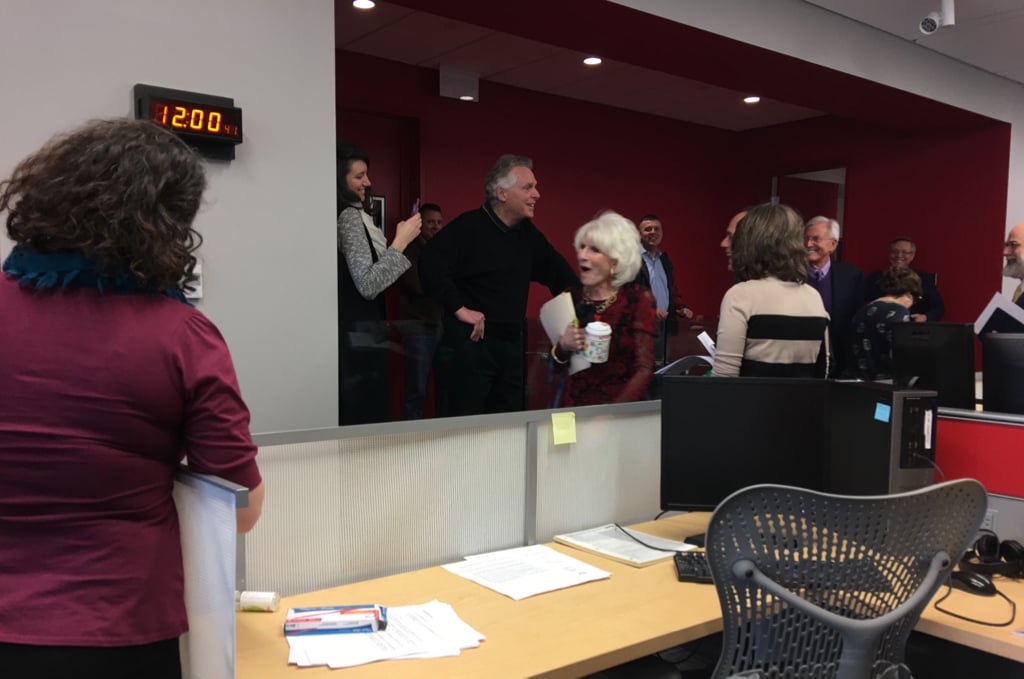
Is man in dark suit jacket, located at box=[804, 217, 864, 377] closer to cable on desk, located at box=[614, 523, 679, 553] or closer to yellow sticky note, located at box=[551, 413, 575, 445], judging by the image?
cable on desk, located at box=[614, 523, 679, 553]

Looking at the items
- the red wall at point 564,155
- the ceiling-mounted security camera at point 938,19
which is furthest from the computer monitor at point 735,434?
the red wall at point 564,155

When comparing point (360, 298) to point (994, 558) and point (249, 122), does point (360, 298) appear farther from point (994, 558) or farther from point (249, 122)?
point (994, 558)

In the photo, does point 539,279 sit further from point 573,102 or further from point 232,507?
point 573,102

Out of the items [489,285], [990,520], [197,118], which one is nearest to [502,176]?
[489,285]

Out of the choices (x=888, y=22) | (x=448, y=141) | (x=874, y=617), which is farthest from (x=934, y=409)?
(x=448, y=141)

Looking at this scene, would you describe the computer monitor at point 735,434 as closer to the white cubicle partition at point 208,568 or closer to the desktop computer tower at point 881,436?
the desktop computer tower at point 881,436

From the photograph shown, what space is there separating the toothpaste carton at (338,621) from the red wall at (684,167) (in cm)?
415

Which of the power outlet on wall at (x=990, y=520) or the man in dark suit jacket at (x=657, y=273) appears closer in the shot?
the power outlet on wall at (x=990, y=520)

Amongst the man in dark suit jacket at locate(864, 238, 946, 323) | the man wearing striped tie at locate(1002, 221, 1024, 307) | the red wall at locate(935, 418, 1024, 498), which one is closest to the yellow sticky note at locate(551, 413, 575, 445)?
the red wall at locate(935, 418, 1024, 498)

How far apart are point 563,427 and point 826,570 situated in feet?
2.97

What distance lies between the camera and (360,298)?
304cm

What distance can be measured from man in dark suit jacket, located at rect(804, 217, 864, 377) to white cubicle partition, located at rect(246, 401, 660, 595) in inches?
93.5

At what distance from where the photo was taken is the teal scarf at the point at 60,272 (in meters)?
1.09

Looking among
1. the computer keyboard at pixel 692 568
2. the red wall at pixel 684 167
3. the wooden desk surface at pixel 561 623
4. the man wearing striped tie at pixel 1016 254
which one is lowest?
the wooden desk surface at pixel 561 623
